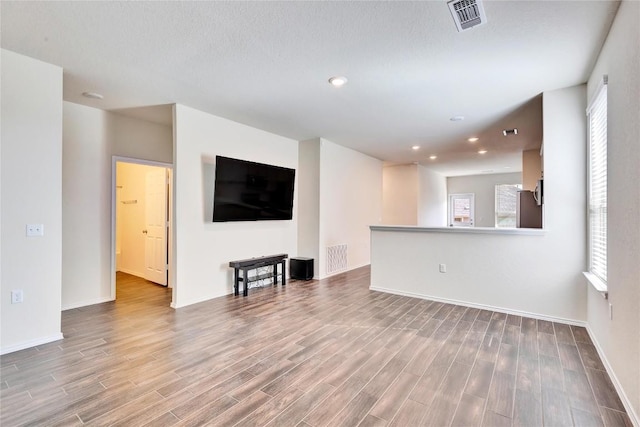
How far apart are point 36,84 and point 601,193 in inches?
208

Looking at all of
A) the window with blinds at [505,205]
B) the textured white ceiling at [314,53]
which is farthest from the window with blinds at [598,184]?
the window with blinds at [505,205]

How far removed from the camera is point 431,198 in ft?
33.6

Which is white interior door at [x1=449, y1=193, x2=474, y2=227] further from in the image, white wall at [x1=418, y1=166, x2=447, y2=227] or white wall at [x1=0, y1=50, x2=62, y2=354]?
white wall at [x1=0, y1=50, x2=62, y2=354]

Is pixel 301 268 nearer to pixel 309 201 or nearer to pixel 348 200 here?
pixel 309 201

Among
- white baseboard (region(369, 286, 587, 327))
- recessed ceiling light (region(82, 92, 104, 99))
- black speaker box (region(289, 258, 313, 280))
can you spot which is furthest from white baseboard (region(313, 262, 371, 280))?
recessed ceiling light (region(82, 92, 104, 99))

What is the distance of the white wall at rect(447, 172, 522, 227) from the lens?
10727 millimetres

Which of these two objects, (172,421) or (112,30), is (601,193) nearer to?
(172,421)

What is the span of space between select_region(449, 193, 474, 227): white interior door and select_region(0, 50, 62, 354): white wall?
11.7 m

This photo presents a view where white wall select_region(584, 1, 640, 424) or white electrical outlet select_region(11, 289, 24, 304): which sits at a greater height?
white wall select_region(584, 1, 640, 424)

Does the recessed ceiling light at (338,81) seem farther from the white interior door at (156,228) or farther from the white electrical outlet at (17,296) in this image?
the white electrical outlet at (17,296)

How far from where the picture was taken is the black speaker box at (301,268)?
18.5 feet

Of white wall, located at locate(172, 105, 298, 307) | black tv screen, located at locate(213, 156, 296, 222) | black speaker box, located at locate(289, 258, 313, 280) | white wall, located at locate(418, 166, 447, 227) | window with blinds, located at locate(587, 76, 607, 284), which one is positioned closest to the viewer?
window with blinds, located at locate(587, 76, 607, 284)

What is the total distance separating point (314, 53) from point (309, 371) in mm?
2640

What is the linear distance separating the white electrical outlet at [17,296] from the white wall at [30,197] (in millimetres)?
26
